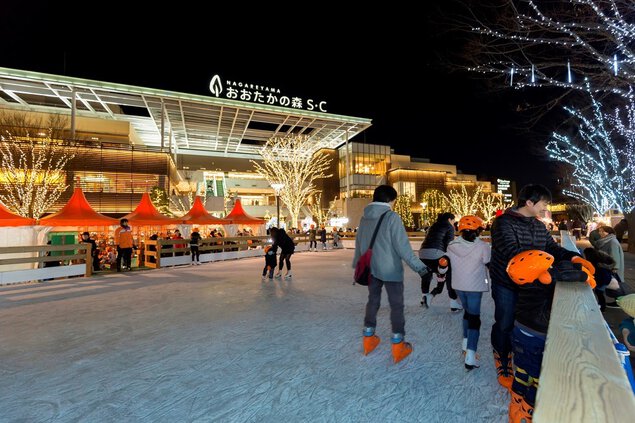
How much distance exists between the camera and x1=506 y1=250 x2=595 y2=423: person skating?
1828 millimetres

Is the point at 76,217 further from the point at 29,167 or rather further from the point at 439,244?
the point at 439,244

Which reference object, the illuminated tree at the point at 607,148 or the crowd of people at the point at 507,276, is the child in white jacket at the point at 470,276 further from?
the illuminated tree at the point at 607,148

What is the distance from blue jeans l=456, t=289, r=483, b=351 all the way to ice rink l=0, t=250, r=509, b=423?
0.28 metres

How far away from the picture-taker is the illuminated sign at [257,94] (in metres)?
27.9

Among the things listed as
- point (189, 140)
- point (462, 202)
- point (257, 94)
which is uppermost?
point (257, 94)

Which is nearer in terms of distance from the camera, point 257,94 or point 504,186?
point 257,94

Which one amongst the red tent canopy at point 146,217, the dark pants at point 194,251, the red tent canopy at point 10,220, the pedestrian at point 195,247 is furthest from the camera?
the red tent canopy at point 146,217

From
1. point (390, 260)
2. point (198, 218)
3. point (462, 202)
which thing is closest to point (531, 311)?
point (390, 260)

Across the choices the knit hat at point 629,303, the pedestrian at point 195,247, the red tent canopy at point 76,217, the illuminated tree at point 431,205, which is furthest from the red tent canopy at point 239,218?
the illuminated tree at point 431,205

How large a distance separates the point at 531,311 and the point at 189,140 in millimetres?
39826

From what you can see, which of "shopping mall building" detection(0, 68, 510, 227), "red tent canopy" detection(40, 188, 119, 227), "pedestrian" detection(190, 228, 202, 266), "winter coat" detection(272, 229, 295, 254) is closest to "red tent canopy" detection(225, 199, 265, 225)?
"pedestrian" detection(190, 228, 202, 266)

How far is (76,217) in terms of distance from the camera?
41.0 ft

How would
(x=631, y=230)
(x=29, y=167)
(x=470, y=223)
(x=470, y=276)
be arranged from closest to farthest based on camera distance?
(x=470, y=276) < (x=470, y=223) < (x=631, y=230) < (x=29, y=167)

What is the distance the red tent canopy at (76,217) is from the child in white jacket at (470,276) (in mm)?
13617
